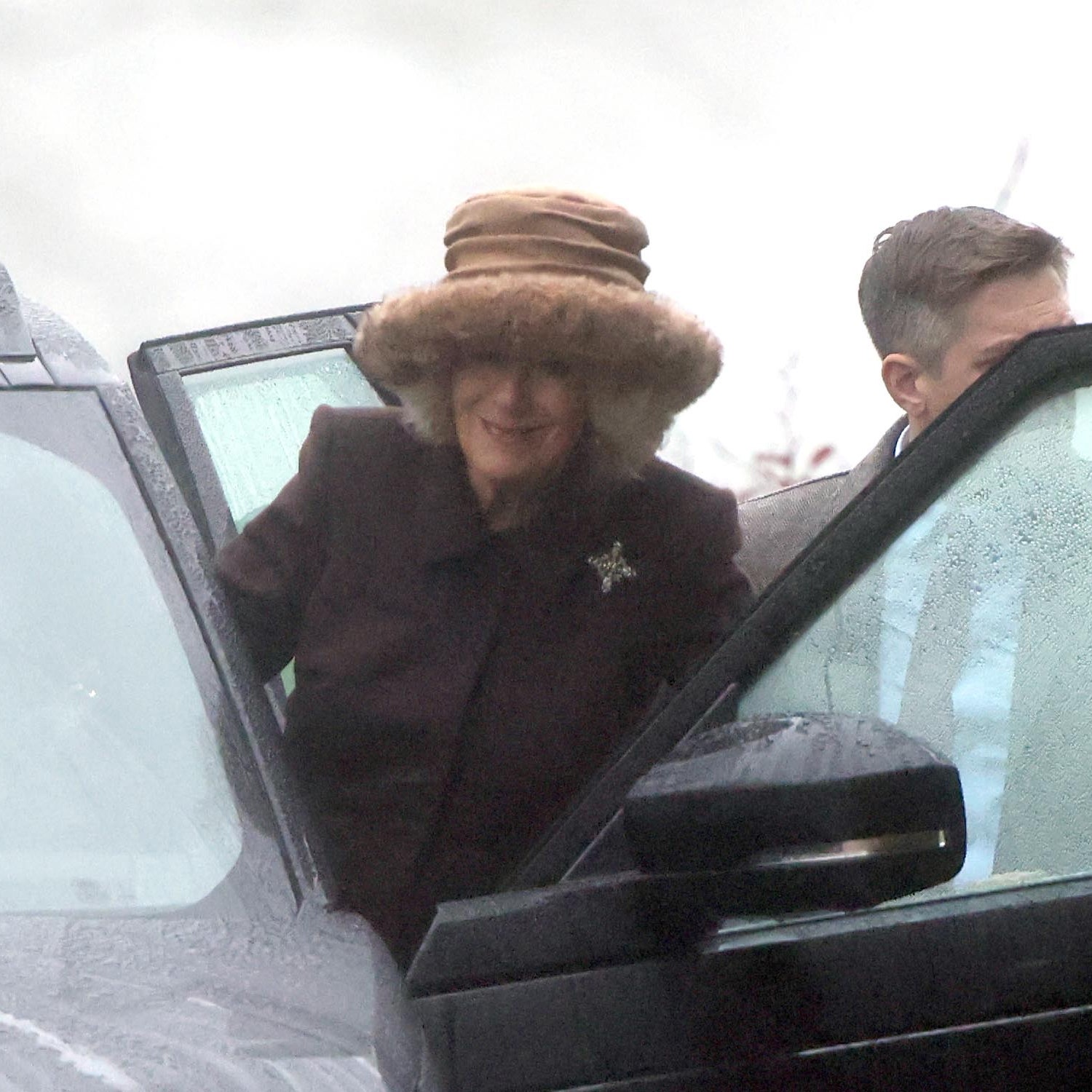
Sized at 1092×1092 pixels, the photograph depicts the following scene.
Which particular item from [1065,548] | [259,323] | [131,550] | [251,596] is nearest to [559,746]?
[251,596]

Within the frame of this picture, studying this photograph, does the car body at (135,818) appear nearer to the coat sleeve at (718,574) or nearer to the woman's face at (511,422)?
the woman's face at (511,422)

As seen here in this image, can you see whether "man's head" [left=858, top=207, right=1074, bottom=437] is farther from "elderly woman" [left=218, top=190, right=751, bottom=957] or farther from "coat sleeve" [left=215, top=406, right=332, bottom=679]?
"coat sleeve" [left=215, top=406, right=332, bottom=679]

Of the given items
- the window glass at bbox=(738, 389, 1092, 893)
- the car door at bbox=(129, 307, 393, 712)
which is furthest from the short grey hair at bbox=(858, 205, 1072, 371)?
the window glass at bbox=(738, 389, 1092, 893)

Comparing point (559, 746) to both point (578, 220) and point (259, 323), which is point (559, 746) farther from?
point (259, 323)

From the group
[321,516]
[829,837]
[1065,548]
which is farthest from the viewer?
[321,516]

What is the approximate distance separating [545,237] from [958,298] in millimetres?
→ 689

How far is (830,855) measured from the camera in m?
1.61

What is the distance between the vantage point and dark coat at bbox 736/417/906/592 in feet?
10.0

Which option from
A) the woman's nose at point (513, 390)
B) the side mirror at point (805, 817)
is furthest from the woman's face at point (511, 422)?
the side mirror at point (805, 817)

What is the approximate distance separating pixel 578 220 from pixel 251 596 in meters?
0.76

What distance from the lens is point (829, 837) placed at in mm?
1603

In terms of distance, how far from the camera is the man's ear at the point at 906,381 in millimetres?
2986

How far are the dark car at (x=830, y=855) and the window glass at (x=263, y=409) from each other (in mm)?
886

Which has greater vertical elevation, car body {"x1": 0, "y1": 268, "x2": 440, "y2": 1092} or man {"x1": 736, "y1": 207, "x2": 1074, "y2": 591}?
car body {"x1": 0, "y1": 268, "x2": 440, "y2": 1092}
